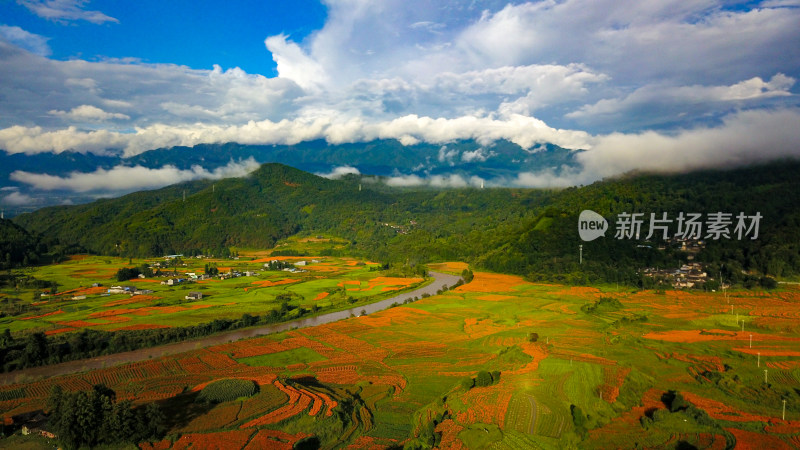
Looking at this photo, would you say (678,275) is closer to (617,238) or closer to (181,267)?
(617,238)

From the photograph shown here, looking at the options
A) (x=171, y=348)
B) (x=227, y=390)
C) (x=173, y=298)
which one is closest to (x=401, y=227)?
(x=173, y=298)

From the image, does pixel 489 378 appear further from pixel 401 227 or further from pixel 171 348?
pixel 401 227

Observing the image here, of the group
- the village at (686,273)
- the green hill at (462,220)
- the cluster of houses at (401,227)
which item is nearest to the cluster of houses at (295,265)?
the green hill at (462,220)

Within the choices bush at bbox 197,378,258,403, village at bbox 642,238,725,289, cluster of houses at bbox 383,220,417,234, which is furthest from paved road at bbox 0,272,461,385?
cluster of houses at bbox 383,220,417,234

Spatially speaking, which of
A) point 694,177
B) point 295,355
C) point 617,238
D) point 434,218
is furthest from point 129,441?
point 434,218

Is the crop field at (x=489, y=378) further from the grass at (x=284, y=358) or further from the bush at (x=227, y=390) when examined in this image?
the bush at (x=227, y=390)
